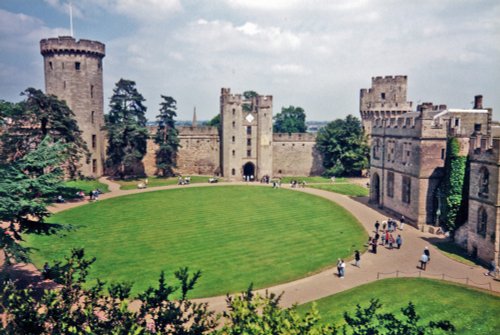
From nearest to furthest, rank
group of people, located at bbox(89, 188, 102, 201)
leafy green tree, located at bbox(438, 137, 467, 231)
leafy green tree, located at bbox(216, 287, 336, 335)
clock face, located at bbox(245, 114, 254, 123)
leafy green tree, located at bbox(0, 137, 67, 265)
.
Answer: leafy green tree, located at bbox(216, 287, 336, 335) < leafy green tree, located at bbox(0, 137, 67, 265) < leafy green tree, located at bbox(438, 137, 467, 231) < group of people, located at bbox(89, 188, 102, 201) < clock face, located at bbox(245, 114, 254, 123)

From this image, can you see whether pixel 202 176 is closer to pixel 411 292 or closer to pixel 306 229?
pixel 306 229

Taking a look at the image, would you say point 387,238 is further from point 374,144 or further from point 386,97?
point 386,97

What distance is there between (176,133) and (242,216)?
88.2 ft

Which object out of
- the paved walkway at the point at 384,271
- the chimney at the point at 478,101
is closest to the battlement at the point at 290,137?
the chimney at the point at 478,101

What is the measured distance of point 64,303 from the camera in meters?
11.2

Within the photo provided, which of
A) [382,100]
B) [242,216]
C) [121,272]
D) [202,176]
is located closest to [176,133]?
[202,176]

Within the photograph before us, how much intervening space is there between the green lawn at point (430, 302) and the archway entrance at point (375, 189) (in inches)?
821

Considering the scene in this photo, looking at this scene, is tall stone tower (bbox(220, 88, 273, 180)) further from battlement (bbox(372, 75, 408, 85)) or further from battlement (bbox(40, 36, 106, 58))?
battlement (bbox(40, 36, 106, 58))

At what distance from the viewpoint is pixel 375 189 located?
146ft

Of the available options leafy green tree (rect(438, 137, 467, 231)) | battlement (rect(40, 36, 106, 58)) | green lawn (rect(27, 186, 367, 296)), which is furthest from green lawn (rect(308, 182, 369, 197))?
battlement (rect(40, 36, 106, 58))

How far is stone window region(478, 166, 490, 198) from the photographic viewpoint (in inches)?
1059

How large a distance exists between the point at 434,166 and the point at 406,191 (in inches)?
149

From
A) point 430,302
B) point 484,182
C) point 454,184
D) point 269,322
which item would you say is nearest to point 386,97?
point 454,184

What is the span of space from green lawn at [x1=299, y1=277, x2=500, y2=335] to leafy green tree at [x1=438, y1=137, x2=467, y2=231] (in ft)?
Result: 31.1
